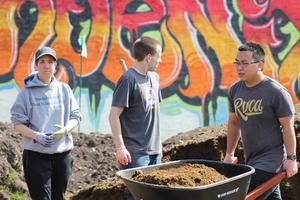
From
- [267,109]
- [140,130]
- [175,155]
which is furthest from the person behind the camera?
[175,155]

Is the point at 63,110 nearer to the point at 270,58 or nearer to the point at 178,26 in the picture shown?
the point at 178,26

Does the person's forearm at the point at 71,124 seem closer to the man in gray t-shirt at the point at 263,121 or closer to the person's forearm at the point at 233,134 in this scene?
the person's forearm at the point at 233,134

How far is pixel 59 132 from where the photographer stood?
4898 mm

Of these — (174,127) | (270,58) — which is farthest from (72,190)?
(270,58)

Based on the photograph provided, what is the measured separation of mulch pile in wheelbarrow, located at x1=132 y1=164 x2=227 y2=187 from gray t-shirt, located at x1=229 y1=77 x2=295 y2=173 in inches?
22.0

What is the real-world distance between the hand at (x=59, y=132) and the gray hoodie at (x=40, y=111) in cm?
6

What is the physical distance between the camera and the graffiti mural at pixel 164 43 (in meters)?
11.7

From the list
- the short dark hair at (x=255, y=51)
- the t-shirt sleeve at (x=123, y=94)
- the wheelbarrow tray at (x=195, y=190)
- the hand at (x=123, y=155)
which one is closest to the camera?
the wheelbarrow tray at (x=195, y=190)

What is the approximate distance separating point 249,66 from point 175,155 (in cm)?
193

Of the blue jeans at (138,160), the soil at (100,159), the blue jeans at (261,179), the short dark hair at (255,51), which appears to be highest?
the short dark hair at (255,51)

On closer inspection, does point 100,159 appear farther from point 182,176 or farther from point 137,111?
point 182,176

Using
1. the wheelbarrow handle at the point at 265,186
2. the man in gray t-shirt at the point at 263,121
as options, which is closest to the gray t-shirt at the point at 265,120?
A: the man in gray t-shirt at the point at 263,121

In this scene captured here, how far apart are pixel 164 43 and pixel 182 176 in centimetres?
853

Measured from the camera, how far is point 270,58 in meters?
12.6
